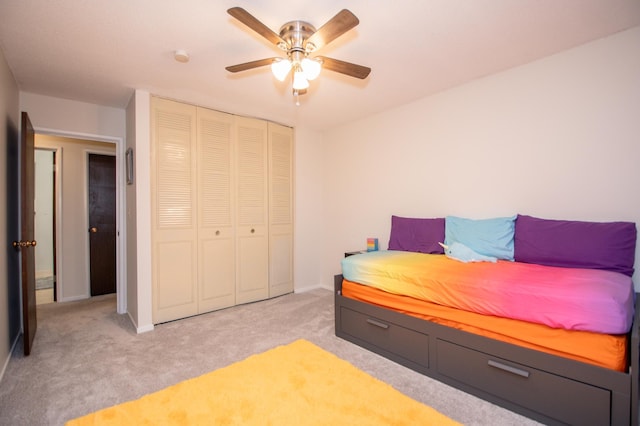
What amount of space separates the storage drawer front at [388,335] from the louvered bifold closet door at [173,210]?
182cm

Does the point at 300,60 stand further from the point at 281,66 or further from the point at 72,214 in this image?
the point at 72,214

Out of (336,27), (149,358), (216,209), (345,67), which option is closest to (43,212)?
(216,209)

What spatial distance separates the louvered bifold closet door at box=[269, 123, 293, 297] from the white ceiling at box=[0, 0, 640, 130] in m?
1.01

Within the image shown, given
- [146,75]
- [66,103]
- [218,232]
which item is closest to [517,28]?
[146,75]

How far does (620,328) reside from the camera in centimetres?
141

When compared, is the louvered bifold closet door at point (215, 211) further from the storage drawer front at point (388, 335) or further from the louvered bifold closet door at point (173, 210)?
the storage drawer front at point (388, 335)

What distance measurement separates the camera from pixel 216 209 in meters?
3.53

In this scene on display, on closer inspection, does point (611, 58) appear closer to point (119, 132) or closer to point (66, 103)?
point (119, 132)

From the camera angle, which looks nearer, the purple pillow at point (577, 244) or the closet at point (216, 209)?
the purple pillow at point (577, 244)

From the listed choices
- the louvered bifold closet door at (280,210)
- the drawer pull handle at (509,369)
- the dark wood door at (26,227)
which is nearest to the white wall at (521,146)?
A: the louvered bifold closet door at (280,210)

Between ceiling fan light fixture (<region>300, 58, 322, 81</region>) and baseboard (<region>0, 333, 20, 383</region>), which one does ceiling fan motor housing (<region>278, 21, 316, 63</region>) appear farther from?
baseboard (<region>0, 333, 20, 383</region>)

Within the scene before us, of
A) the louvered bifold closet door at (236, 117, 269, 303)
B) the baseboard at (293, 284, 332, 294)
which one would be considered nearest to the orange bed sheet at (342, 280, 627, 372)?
the louvered bifold closet door at (236, 117, 269, 303)

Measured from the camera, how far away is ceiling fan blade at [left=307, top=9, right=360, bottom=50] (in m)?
1.49

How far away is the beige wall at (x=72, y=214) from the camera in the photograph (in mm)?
4020
